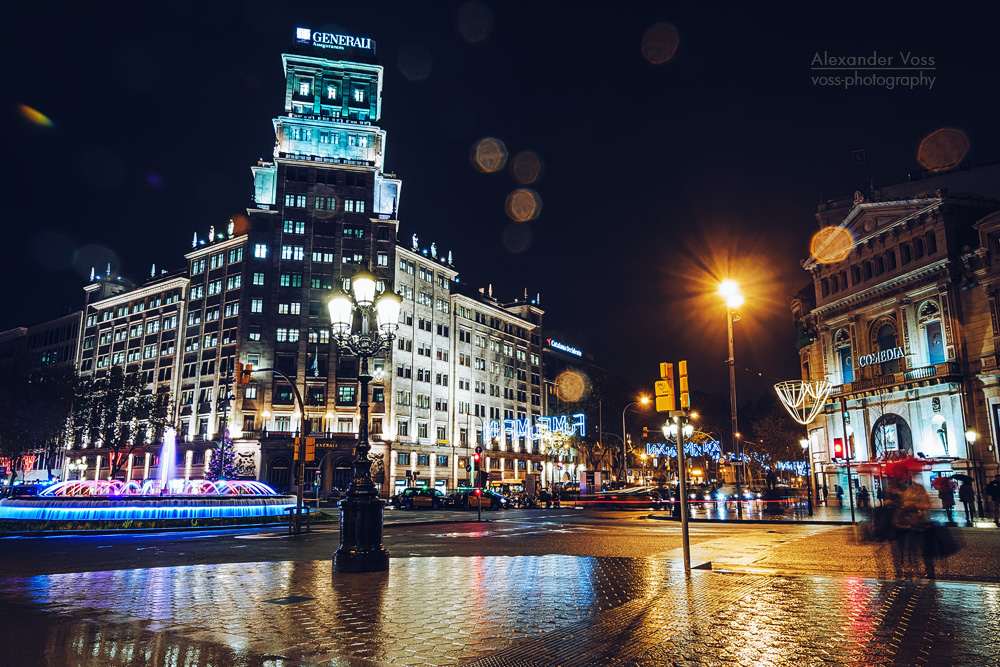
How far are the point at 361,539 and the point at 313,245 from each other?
64522 millimetres

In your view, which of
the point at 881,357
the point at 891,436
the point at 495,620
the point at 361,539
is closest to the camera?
the point at 495,620

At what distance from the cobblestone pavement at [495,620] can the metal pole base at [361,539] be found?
0.43 m

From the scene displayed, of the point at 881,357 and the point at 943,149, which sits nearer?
the point at 881,357

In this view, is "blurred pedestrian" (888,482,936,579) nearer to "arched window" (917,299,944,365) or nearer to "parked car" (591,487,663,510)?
"parked car" (591,487,663,510)

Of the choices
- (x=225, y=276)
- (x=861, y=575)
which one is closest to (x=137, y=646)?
(x=861, y=575)

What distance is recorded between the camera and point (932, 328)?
136 feet

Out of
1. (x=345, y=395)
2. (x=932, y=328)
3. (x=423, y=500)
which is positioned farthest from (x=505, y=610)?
(x=345, y=395)

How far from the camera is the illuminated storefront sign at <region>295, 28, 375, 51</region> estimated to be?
79194mm

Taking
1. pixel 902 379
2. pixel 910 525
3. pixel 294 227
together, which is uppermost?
pixel 294 227

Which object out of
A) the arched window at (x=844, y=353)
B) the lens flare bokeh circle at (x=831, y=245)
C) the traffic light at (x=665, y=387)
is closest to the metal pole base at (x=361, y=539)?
the traffic light at (x=665, y=387)

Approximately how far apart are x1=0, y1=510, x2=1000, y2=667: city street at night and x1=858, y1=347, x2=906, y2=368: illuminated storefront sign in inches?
1258

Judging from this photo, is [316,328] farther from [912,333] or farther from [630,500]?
[912,333]

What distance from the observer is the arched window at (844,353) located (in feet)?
159

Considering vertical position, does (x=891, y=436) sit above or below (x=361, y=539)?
above
